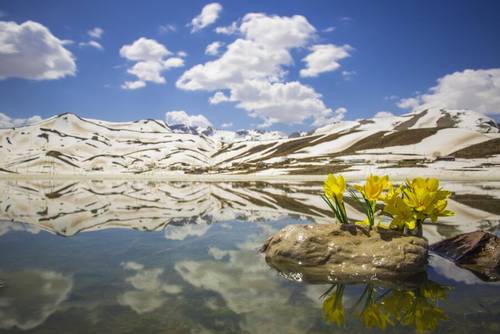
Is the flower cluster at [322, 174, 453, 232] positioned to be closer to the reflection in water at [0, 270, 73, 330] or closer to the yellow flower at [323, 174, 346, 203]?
the yellow flower at [323, 174, 346, 203]

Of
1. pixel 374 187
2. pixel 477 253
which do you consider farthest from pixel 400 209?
pixel 477 253

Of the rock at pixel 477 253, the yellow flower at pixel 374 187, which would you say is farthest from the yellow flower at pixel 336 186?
the rock at pixel 477 253

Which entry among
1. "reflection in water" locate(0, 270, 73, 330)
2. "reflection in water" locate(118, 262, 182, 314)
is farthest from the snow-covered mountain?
"reflection in water" locate(0, 270, 73, 330)

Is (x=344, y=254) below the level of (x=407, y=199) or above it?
below

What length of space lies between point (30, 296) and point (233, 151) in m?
163

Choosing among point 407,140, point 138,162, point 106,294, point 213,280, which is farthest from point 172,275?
point 138,162

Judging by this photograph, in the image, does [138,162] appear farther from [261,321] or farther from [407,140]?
[261,321]

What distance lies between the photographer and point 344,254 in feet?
27.1

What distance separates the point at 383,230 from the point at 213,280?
435cm

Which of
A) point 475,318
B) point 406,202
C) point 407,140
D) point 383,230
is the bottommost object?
point 475,318

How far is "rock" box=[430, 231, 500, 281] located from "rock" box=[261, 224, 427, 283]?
1.10 m

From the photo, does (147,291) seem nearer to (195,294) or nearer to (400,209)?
(195,294)

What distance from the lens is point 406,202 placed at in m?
8.21

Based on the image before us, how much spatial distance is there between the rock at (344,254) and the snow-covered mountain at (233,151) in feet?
206
